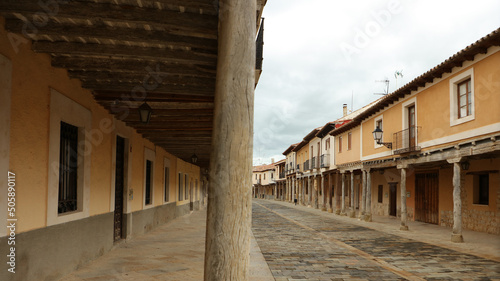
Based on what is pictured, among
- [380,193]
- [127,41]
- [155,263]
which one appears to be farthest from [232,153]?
[380,193]

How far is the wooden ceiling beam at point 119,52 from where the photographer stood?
183 inches

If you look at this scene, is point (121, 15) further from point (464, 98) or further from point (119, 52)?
point (464, 98)

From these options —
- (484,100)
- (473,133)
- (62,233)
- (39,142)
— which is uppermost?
(484,100)

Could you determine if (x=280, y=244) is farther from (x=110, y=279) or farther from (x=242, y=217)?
(x=242, y=217)

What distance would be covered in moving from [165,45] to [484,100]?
31.7 feet

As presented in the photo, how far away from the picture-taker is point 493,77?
10.5 m

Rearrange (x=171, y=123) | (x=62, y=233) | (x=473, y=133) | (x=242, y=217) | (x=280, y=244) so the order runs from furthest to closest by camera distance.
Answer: (x=473, y=133), (x=280, y=244), (x=171, y=123), (x=62, y=233), (x=242, y=217)

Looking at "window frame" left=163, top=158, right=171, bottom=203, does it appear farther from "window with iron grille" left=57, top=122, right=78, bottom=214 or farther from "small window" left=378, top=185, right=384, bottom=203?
"small window" left=378, top=185, right=384, bottom=203

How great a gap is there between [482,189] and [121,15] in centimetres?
1455

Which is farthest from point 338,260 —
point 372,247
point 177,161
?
point 177,161

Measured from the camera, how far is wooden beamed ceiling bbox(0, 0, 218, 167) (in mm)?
3834

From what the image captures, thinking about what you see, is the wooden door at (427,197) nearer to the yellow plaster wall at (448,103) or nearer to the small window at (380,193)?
the yellow plaster wall at (448,103)

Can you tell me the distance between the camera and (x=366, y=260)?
802 centimetres

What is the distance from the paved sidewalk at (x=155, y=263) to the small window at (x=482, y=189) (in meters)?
9.04
